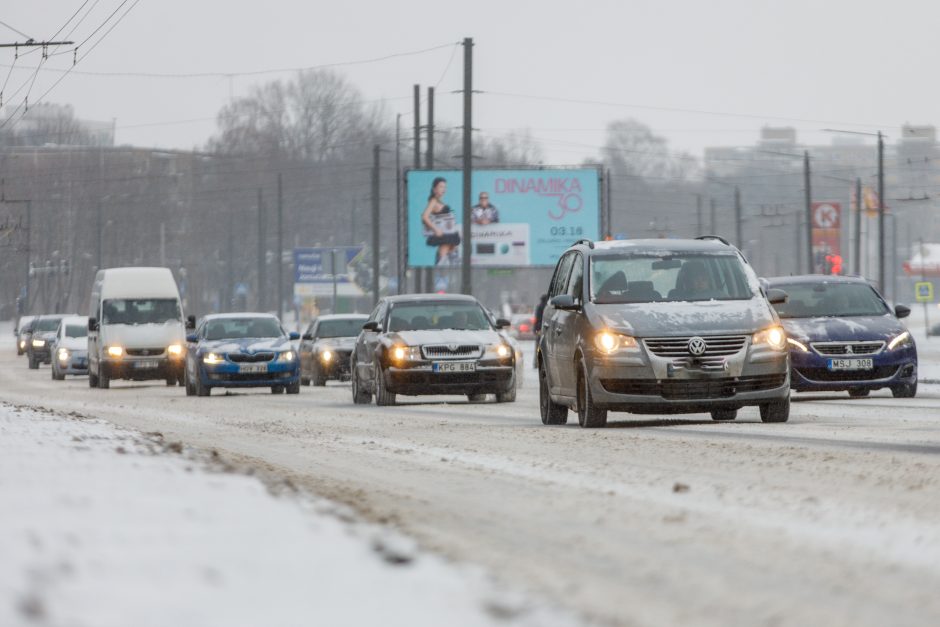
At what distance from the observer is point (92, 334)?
4003 centimetres

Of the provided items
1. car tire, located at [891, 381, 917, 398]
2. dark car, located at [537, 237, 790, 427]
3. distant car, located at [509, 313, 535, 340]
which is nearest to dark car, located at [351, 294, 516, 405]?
Answer: car tire, located at [891, 381, 917, 398]

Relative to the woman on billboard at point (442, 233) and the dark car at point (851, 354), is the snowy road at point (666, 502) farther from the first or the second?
the woman on billboard at point (442, 233)

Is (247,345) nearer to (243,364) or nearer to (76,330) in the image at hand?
(243,364)

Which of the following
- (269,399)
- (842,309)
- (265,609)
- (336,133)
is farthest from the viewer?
(336,133)

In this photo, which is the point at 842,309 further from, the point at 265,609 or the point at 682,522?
the point at 265,609

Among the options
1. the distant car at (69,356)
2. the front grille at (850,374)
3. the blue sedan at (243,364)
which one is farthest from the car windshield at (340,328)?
the front grille at (850,374)

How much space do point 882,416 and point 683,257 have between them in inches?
103

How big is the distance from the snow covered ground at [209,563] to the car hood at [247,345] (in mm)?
Answer: 22155

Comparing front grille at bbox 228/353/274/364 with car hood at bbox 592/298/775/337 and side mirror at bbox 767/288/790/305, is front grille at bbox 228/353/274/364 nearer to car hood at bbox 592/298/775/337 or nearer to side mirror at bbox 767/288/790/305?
side mirror at bbox 767/288/790/305

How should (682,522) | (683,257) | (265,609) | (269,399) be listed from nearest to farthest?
(265,609) < (682,522) < (683,257) < (269,399)

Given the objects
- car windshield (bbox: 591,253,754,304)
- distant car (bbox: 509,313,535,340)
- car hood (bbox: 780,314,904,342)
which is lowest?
distant car (bbox: 509,313,535,340)

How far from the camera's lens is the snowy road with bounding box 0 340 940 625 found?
6238 millimetres

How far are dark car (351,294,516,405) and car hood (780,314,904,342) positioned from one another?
386 cm

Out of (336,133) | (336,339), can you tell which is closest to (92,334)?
(336,339)
